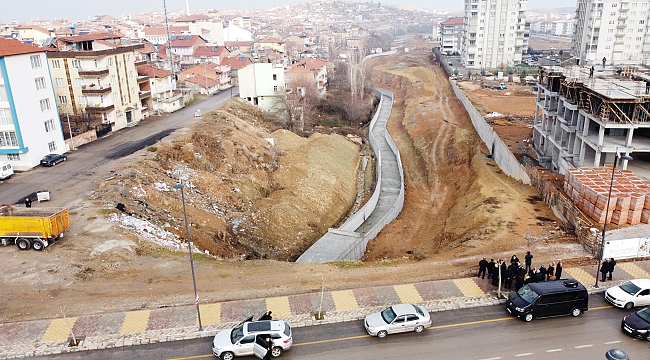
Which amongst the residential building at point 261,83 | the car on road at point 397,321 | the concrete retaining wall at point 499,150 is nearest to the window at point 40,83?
the residential building at point 261,83

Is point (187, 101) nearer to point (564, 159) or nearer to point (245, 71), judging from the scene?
point (245, 71)

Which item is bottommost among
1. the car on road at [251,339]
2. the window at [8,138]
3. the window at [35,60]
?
the car on road at [251,339]

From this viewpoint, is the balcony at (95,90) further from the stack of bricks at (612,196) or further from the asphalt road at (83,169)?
the stack of bricks at (612,196)

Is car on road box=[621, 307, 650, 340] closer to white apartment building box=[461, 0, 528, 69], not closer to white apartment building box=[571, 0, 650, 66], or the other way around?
white apartment building box=[571, 0, 650, 66]

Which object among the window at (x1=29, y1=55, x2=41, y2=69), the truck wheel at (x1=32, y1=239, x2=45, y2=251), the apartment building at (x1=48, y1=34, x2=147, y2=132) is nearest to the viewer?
Result: the truck wheel at (x1=32, y1=239, x2=45, y2=251)

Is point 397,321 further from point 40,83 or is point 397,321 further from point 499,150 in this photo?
point 40,83

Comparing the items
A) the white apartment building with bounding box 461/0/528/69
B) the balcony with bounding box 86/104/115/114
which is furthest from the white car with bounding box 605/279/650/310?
the white apartment building with bounding box 461/0/528/69
